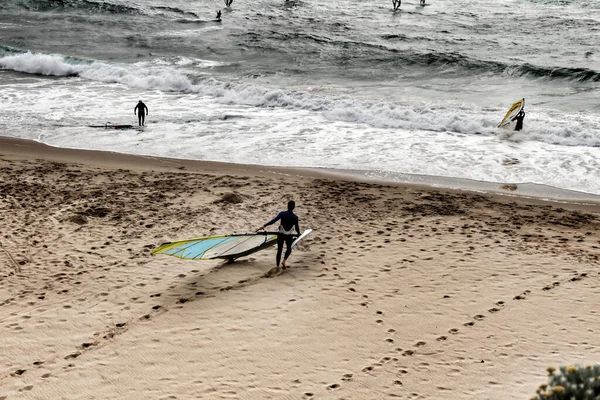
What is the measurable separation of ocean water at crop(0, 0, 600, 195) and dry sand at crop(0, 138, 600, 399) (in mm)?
Result: 2850

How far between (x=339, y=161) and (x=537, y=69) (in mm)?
14246

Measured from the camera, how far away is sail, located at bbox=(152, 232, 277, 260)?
352 inches

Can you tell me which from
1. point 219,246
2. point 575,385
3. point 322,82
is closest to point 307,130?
point 322,82

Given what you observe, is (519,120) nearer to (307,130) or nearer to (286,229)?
(307,130)

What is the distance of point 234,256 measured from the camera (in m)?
9.38

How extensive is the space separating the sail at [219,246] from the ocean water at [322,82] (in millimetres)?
5221

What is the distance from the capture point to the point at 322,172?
46.6 feet

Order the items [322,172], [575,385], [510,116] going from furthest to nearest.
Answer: [510,116], [322,172], [575,385]

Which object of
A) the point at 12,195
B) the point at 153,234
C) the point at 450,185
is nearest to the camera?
the point at 153,234

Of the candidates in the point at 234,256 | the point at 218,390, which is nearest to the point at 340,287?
the point at 234,256

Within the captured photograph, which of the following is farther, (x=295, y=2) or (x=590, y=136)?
(x=295, y=2)

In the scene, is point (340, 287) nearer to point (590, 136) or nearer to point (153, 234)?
point (153, 234)

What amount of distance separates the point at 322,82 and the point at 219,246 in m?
16.5

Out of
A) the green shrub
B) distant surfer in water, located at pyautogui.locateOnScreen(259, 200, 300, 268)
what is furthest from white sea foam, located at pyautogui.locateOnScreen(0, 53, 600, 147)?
the green shrub
